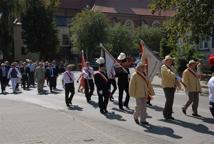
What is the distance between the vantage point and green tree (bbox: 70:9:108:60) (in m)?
70.6

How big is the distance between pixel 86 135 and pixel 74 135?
0.95ft

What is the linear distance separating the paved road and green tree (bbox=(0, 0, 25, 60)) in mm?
49508

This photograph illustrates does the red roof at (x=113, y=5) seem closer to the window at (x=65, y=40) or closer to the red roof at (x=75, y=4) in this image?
the red roof at (x=75, y=4)

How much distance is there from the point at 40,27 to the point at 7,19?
5101mm

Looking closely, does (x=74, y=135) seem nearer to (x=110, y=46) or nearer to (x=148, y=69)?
(x=148, y=69)

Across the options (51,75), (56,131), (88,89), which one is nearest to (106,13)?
(51,75)

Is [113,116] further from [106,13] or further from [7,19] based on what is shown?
[106,13]

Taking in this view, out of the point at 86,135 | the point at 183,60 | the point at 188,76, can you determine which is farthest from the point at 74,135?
the point at 183,60

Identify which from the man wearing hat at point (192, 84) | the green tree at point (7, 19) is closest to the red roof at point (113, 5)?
the green tree at point (7, 19)

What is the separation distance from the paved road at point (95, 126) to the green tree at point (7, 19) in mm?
49508

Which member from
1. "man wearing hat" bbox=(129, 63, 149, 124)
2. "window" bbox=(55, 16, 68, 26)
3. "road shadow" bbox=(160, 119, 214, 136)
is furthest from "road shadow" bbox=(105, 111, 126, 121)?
"window" bbox=(55, 16, 68, 26)

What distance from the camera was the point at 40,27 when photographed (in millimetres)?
71000

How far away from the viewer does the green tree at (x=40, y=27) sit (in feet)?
233

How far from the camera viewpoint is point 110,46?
7231cm
